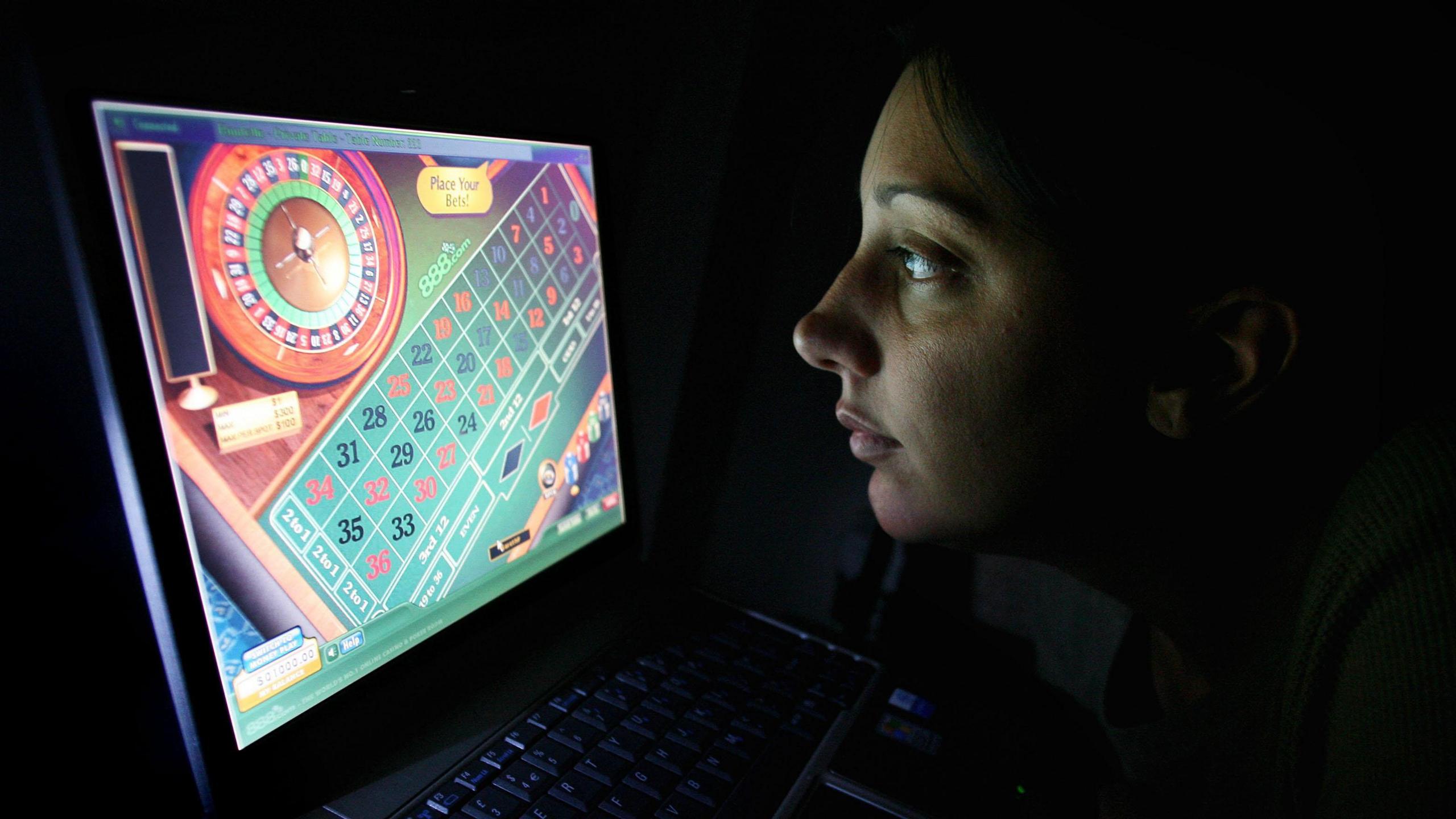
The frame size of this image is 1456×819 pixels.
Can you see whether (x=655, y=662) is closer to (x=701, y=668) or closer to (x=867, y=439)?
(x=701, y=668)

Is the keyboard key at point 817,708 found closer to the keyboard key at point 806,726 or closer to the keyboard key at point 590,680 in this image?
the keyboard key at point 806,726

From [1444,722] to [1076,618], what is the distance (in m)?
0.74

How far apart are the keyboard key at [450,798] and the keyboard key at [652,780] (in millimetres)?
111

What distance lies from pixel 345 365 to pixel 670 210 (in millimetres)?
529

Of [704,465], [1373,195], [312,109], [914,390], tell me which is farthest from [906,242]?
[704,465]

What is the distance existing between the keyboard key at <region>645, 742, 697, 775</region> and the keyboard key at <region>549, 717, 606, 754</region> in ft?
0.15

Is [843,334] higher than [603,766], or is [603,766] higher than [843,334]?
[843,334]

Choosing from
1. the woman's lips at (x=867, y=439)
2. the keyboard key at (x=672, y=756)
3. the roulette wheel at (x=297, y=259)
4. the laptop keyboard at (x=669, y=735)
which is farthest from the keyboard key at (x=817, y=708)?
the roulette wheel at (x=297, y=259)

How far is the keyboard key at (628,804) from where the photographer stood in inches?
22.3

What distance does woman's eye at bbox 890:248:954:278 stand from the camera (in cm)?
64

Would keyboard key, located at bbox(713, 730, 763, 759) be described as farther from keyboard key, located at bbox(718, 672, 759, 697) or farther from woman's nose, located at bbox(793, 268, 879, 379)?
woman's nose, located at bbox(793, 268, 879, 379)

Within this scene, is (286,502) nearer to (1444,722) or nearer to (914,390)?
(914,390)

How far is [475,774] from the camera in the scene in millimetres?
591

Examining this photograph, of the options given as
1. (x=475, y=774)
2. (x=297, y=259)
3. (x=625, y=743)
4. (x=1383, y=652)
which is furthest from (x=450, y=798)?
(x=1383, y=652)
